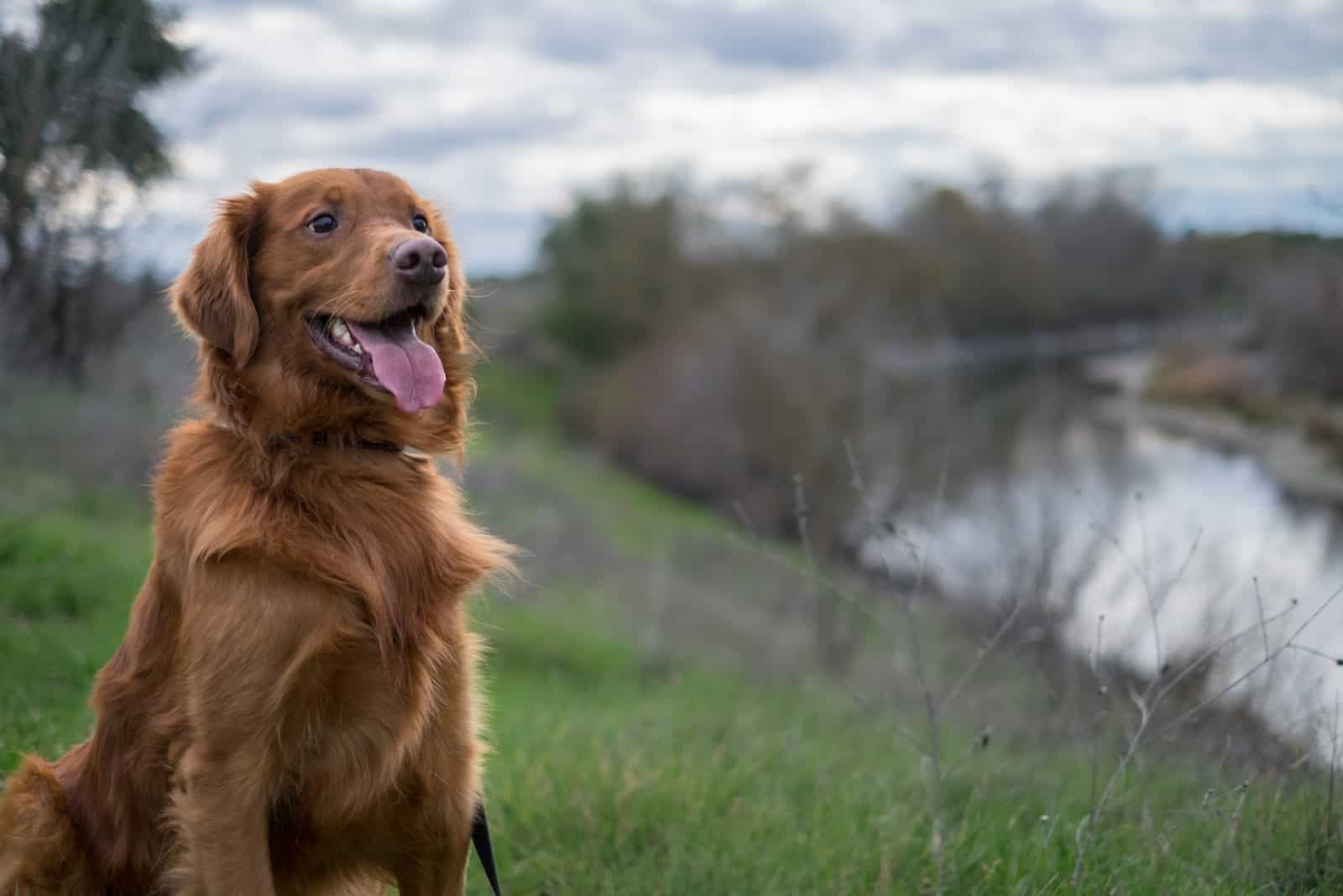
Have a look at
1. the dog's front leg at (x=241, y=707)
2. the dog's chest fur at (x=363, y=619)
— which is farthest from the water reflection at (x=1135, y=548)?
the dog's front leg at (x=241, y=707)

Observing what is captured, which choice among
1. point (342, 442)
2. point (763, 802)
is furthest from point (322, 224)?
point (763, 802)

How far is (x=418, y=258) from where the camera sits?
3.27 m

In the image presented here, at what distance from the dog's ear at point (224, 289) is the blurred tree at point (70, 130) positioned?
400 centimetres

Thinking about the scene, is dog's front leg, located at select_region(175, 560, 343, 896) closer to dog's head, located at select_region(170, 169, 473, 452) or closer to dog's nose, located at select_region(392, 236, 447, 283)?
dog's head, located at select_region(170, 169, 473, 452)

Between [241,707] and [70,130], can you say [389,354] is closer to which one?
[241,707]

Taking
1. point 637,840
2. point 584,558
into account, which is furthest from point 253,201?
point 584,558

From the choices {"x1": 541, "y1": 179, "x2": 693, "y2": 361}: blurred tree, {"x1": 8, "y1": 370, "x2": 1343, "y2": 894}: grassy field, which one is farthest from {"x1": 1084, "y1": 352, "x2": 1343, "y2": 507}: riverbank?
{"x1": 541, "y1": 179, "x2": 693, "y2": 361}: blurred tree

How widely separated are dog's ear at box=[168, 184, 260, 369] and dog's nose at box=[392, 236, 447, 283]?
1.66 ft

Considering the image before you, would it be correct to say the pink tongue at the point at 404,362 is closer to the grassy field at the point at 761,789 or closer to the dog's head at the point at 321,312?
the dog's head at the point at 321,312

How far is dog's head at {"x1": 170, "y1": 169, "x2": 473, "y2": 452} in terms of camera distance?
330 cm

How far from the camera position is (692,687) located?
11.4 metres

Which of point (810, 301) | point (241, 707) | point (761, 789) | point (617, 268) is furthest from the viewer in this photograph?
point (617, 268)

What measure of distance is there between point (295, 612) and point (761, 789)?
9.94 ft

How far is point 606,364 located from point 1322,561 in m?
35.6
